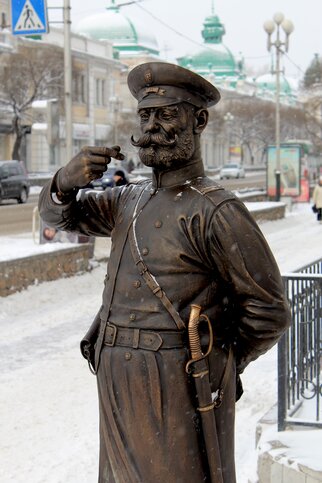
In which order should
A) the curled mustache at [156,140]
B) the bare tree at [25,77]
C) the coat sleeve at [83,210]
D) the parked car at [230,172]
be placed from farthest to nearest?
1. the parked car at [230,172]
2. the bare tree at [25,77]
3. the coat sleeve at [83,210]
4. the curled mustache at [156,140]

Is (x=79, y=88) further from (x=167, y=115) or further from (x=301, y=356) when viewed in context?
(x=167, y=115)

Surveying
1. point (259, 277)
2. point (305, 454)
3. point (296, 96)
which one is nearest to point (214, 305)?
point (259, 277)

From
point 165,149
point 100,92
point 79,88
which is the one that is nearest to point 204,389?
point 165,149

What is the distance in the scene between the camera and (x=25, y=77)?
44281 mm

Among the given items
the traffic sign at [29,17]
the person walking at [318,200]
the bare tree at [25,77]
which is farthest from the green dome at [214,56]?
the traffic sign at [29,17]

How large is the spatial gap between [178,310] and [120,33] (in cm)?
6920

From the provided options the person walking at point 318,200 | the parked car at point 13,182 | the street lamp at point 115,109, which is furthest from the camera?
the street lamp at point 115,109

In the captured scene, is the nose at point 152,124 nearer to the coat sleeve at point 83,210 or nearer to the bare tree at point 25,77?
the coat sleeve at point 83,210

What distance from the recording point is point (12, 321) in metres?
10.9

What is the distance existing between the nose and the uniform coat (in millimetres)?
224

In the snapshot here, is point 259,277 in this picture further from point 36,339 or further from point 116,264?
point 36,339

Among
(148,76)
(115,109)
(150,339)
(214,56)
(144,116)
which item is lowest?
(150,339)

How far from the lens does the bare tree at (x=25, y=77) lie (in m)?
44.1

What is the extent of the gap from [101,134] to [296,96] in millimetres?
54406
